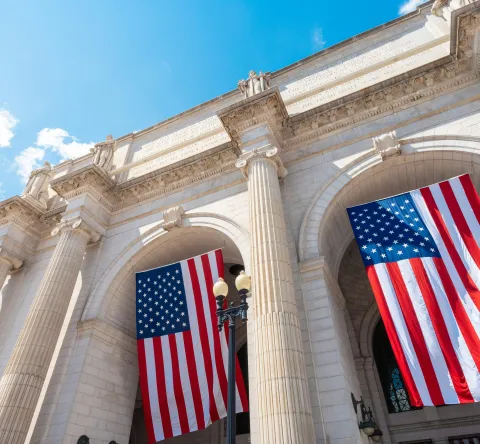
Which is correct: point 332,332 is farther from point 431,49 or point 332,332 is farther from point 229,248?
point 431,49

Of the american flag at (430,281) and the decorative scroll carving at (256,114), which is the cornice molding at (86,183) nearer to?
the decorative scroll carving at (256,114)

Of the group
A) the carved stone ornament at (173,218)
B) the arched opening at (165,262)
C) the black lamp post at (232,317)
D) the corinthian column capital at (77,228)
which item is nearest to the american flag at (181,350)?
A: the arched opening at (165,262)

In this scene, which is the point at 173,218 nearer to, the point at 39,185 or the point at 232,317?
the point at 232,317

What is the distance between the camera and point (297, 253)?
38.4 ft

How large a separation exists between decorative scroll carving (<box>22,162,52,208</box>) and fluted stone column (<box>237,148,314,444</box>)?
41.7 ft

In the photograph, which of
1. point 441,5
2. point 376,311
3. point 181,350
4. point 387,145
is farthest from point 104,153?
point 441,5

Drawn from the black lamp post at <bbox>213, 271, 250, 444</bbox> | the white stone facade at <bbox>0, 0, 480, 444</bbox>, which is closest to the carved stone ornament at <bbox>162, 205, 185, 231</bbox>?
the white stone facade at <bbox>0, 0, 480, 444</bbox>

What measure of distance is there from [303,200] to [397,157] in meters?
3.26

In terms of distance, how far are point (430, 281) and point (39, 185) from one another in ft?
61.2

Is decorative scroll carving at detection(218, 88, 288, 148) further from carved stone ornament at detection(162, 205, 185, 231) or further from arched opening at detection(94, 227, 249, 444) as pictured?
arched opening at detection(94, 227, 249, 444)

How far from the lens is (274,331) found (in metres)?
8.95

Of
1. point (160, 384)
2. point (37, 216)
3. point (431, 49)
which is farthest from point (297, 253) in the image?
point (37, 216)

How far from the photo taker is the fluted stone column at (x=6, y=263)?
16703 millimetres

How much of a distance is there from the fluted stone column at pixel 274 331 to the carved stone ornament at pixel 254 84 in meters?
5.53
